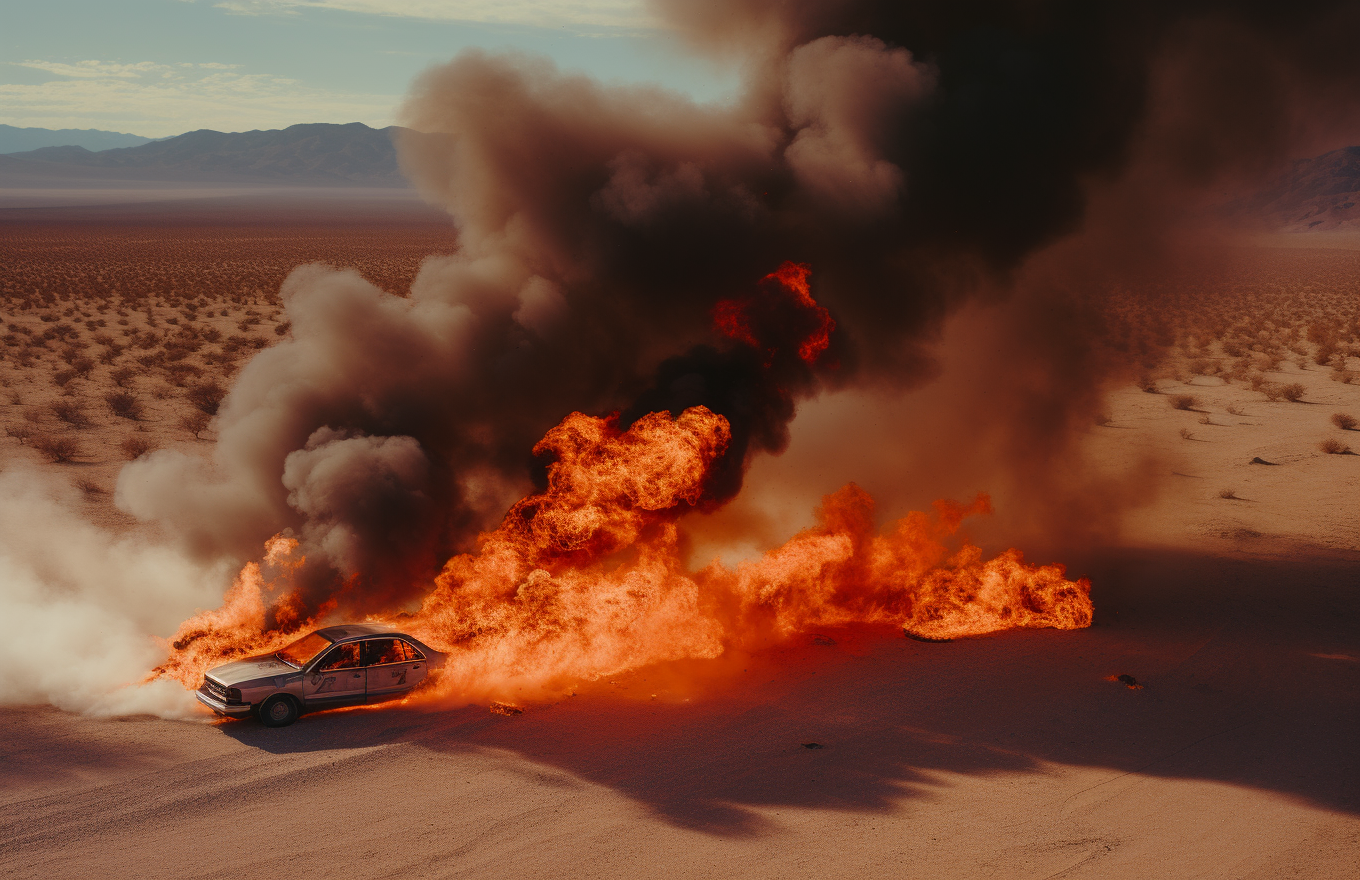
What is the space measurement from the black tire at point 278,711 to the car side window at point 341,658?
19.9 inches

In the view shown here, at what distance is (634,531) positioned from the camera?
14531 millimetres

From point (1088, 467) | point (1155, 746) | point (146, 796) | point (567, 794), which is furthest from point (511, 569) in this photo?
point (1088, 467)

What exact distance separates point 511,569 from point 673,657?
2684 millimetres

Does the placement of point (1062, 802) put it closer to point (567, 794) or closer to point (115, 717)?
point (567, 794)

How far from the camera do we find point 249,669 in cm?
1168

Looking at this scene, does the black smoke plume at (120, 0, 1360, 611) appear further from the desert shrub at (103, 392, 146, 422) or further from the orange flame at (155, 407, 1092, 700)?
the desert shrub at (103, 392, 146, 422)

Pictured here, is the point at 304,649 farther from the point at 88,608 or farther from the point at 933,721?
the point at 933,721

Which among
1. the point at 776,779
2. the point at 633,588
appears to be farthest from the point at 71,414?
the point at 776,779

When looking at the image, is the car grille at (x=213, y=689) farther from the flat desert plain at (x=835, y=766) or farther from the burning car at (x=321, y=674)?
the flat desert plain at (x=835, y=766)

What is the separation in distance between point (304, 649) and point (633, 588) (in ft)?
15.0

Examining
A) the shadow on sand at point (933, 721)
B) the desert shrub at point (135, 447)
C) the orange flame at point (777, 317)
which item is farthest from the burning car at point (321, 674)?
the desert shrub at point (135, 447)

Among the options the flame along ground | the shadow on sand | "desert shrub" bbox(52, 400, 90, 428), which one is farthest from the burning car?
"desert shrub" bbox(52, 400, 90, 428)

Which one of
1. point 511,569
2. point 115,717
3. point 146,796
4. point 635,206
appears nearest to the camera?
point 146,796

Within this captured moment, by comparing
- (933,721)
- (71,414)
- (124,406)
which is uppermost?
(124,406)
